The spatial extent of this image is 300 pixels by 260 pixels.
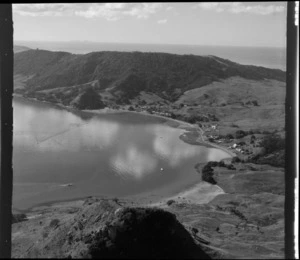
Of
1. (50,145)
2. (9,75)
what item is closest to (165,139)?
(50,145)

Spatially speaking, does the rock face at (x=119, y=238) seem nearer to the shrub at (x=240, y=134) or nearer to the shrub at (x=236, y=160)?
the shrub at (x=236, y=160)

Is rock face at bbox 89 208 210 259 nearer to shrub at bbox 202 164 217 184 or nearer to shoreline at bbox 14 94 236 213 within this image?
shoreline at bbox 14 94 236 213

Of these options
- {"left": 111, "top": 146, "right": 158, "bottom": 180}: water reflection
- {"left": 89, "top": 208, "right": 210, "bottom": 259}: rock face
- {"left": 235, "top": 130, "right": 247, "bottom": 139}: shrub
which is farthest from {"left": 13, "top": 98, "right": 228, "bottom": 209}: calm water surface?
{"left": 89, "top": 208, "right": 210, "bottom": 259}: rock face

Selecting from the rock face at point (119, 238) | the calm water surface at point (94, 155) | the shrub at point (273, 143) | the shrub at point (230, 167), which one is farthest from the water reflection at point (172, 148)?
the rock face at point (119, 238)

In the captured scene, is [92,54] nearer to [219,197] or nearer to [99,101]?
[99,101]

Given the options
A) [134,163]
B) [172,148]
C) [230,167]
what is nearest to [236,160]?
[230,167]

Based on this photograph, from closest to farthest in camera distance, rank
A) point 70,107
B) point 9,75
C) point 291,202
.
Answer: point 291,202 → point 9,75 → point 70,107
